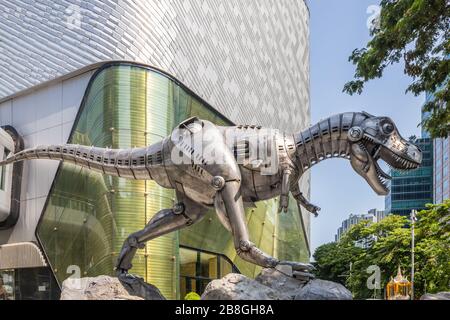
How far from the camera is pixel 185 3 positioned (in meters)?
17.1

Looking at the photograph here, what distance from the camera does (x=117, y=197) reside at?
44.3 feet

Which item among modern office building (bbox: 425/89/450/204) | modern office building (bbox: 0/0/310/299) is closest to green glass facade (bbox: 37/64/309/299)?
modern office building (bbox: 0/0/310/299)

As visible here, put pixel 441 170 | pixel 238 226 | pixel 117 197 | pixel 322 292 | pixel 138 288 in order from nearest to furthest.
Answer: pixel 322 292 → pixel 238 226 → pixel 138 288 → pixel 117 197 → pixel 441 170

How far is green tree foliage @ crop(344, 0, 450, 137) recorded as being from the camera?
8609 millimetres

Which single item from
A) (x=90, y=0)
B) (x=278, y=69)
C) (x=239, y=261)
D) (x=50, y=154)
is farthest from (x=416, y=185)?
(x=50, y=154)

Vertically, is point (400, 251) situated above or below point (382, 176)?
below

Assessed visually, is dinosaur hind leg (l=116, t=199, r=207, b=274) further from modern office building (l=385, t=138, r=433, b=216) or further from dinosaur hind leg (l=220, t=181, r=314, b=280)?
modern office building (l=385, t=138, r=433, b=216)

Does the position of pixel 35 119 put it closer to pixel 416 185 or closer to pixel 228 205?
pixel 228 205

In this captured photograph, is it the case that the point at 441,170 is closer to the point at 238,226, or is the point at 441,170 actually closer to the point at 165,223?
the point at 165,223

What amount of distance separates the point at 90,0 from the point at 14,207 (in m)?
6.65

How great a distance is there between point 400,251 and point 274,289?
18.9 m

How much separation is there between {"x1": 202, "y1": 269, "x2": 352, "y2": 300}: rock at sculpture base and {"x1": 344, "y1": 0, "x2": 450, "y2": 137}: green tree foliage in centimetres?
476

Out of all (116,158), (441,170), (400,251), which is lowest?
(400,251)

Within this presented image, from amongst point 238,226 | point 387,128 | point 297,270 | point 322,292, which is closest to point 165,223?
point 238,226
